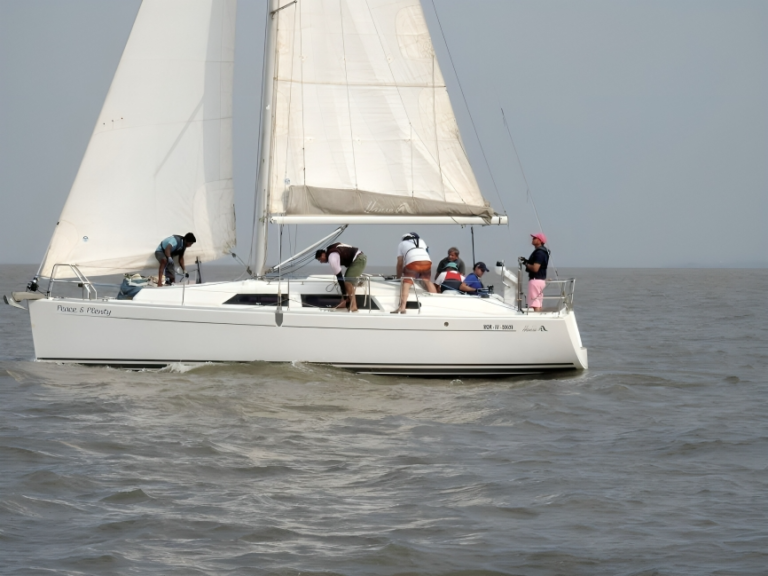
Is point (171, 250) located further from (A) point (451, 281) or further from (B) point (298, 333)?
(A) point (451, 281)

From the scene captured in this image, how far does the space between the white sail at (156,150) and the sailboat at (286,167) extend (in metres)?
0.02

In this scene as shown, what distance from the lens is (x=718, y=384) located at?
16000 mm

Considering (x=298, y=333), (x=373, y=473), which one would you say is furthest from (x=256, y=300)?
(x=373, y=473)

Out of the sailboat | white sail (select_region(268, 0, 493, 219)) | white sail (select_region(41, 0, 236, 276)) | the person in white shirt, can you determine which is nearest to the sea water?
the sailboat

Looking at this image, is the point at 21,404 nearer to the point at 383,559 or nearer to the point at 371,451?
the point at 371,451

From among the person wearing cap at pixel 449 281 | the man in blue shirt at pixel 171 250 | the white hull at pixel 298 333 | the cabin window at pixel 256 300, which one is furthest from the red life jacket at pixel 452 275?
the man in blue shirt at pixel 171 250

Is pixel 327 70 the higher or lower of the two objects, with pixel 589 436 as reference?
higher

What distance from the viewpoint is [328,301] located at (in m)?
15.3

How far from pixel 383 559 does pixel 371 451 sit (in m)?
3.33

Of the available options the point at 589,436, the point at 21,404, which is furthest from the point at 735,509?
the point at 21,404

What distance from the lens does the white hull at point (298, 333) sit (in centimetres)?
1460

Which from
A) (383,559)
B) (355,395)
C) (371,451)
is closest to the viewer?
(383,559)

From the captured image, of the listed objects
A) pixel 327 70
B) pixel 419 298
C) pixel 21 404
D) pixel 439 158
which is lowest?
pixel 21 404

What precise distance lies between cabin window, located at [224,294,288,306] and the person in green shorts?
0.84m
